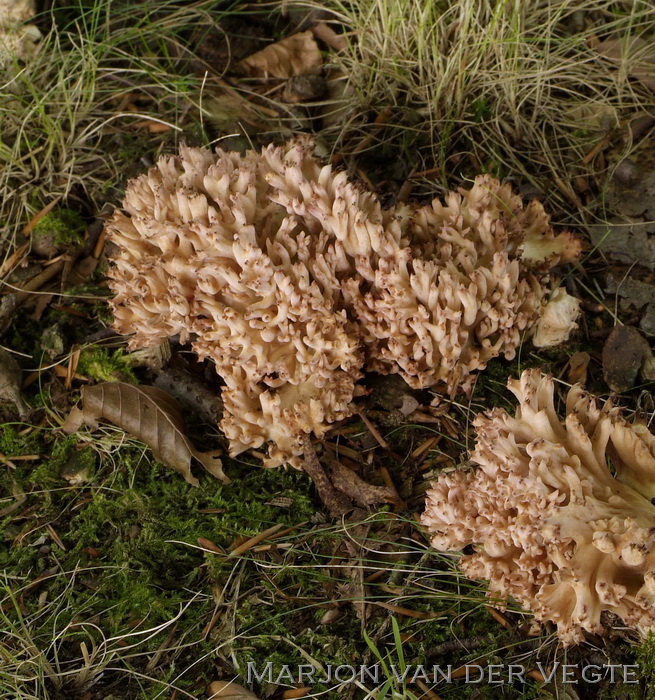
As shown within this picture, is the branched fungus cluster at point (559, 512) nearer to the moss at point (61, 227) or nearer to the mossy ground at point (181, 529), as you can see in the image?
the mossy ground at point (181, 529)

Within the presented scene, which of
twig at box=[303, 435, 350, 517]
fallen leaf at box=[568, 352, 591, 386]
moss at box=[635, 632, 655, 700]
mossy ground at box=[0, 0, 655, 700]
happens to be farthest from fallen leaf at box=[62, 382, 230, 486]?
moss at box=[635, 632, 655, 700]

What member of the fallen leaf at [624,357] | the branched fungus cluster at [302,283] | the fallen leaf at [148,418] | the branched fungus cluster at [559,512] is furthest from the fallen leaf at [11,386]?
the fallen leaf at [624,357]

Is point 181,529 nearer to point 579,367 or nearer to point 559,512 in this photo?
point 559,512

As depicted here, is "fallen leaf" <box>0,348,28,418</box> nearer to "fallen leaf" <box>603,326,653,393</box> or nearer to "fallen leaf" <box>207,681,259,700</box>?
"fallen leaf" <box>207,681,259,700</box>

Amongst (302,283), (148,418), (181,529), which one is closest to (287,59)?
(302,283)

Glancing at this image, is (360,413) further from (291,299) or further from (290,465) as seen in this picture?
(291,299)

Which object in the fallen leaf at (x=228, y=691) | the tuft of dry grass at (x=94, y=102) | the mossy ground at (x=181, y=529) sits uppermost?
the tuft of dry grass at (x=94, y=102)
